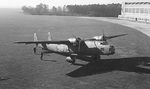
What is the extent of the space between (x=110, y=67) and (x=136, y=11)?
331 feet

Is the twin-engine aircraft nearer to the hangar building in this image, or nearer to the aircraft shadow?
the aircraft shadow

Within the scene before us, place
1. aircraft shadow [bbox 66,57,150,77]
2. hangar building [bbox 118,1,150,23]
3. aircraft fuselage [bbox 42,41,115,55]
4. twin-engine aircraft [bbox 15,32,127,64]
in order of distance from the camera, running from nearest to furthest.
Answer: aircraft shadow [bbox 66,57,150,77] → aircraft fuselage [bbox 42,41,115,55] → twin-engine aircraft [bbox 15,32,127,64] → hangar building [bbox 118,1,150,23]

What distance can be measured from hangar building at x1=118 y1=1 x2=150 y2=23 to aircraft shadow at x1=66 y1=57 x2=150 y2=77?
79.4 meters

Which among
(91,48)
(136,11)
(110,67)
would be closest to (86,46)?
(91,48)

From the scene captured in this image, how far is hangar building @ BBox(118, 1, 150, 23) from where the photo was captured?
4433 inches

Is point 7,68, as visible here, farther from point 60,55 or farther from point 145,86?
point 145,86

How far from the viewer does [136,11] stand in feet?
406

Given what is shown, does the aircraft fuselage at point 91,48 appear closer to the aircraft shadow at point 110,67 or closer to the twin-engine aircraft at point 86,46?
the twin-engine aircraft at point 86,46

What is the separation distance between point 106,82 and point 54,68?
881 cm

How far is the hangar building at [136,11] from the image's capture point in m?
113

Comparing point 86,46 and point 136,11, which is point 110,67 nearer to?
point 86,46

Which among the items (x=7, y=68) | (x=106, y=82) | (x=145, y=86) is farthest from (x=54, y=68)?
(x=145, y=86)

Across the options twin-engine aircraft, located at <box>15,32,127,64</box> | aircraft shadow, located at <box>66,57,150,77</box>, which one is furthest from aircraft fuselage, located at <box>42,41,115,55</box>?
aircraft shadow, located at <box>66,57,150,77</box>

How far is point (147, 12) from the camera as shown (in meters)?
112
